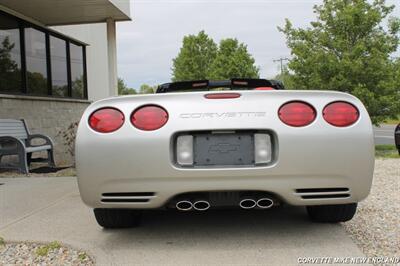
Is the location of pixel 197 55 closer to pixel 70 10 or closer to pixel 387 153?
pixel 387 153

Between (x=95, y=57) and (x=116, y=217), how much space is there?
36.0ft

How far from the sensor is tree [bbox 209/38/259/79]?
1160 inches

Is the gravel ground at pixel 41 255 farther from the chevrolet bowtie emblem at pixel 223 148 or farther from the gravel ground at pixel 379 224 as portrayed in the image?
the gravel ground at pixel 379 224

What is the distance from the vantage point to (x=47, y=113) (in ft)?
32.3

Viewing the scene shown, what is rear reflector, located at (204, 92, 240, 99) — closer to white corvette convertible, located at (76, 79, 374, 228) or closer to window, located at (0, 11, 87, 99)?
white corvette convertible, located at (76, 79, 374, 228)

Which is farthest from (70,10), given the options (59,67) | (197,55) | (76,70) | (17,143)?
(197,55)

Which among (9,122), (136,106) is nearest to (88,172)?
(136,106)

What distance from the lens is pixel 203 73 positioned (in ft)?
108

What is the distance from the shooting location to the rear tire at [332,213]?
3164mm

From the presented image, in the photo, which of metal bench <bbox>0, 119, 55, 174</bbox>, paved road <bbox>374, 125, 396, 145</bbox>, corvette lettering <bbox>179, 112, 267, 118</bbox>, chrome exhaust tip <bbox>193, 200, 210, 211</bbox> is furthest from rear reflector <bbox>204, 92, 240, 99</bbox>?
paved road <bbox>374, 125, 396, 145</bbox>

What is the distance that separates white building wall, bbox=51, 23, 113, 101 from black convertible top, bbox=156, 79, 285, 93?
27.9ft

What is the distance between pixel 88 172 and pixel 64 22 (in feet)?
27.4

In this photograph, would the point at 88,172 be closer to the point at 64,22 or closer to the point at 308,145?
the point at 308,145

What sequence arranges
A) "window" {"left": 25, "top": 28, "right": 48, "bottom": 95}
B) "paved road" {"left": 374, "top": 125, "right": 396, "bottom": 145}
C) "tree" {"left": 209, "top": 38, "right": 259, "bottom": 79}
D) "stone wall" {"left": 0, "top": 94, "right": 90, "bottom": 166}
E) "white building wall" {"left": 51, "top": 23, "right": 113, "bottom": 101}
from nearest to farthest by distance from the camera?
"stone wall" {"left": 0, "top": 94, "right": 90, "bottom": 166} → "window" {"left": 25, "top": 28, "right": 48, "bottom": 95} → "white building wall" {"left": 51, "top": 23, "right": 113, "bottom": 101} → "paved road" {"left": 374, "top": 125, "right": 396, "bottom": 145} → "tree" {"left": 209, "top": 38, "right": 259, "bottom": 79}
